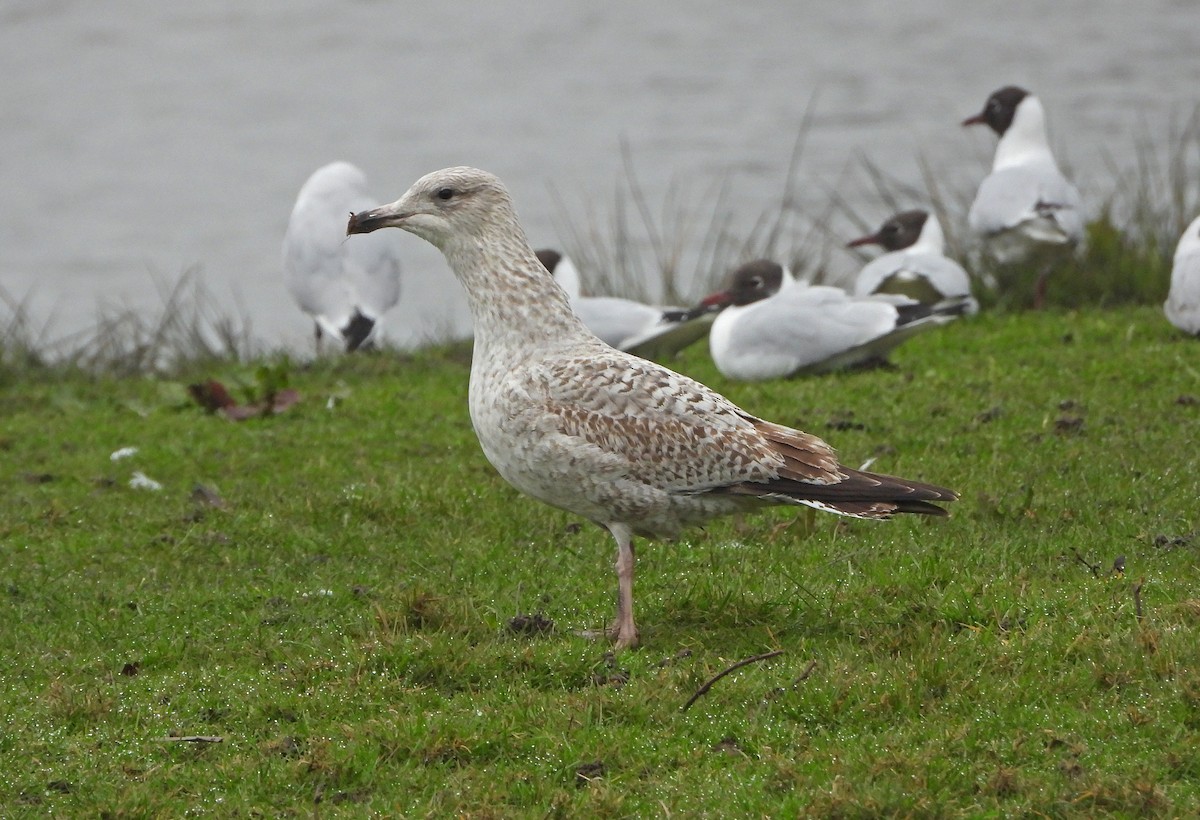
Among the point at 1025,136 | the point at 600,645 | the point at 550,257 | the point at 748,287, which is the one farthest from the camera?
the point at 1025,136

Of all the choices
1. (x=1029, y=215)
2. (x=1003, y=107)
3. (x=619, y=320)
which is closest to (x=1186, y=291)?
(x=1029, y=215)

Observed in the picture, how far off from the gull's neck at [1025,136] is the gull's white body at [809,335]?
3517mm

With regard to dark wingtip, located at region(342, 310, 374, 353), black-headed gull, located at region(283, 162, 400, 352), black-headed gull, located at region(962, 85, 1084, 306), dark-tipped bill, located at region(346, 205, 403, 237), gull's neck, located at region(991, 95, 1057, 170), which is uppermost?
dark-tipped bill, located at region(346, 205, 403, 237)

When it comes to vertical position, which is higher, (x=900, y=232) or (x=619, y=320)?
(x=900, y=232)

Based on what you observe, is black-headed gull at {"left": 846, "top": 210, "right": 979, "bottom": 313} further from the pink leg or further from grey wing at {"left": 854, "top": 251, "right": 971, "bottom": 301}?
the pink leg

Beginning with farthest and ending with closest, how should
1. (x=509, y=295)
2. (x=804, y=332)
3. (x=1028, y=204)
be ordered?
(x=1028, y=204)
(x=804, y=332)
(x=509, y=295)

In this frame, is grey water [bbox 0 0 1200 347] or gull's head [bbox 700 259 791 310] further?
grey water [bbox 0 0 1200 347]

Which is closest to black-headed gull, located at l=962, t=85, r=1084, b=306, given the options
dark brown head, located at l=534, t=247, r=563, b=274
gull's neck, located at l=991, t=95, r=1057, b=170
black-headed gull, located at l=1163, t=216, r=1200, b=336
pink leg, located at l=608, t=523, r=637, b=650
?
gull's neck, located at l=991, t=95, r=1057, b=170

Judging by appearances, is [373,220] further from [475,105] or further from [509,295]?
[475,105]

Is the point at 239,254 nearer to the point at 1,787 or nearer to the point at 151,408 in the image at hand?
the point at 151,408

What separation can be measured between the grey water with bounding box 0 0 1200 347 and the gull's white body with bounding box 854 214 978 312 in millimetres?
8181

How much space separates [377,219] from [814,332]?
15.8 feet

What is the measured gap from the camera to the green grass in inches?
186

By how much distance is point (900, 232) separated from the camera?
43.2ft
